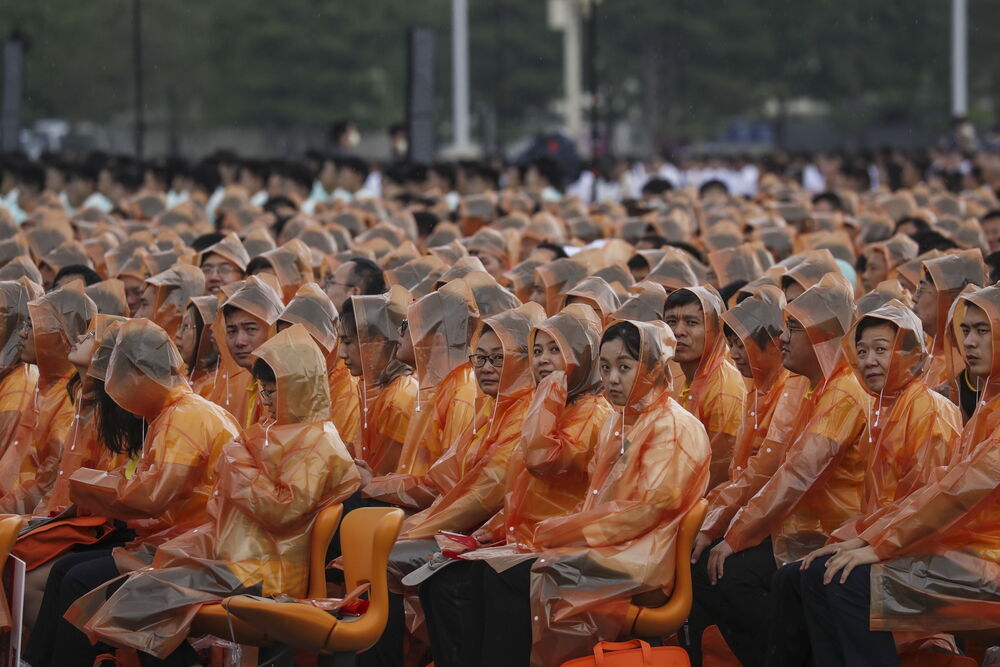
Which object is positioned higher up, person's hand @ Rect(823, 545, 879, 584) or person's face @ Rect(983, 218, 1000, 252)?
person's face @ Rect(983, 218, 1000, 252)

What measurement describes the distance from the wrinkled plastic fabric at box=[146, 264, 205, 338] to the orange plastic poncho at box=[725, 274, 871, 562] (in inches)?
144

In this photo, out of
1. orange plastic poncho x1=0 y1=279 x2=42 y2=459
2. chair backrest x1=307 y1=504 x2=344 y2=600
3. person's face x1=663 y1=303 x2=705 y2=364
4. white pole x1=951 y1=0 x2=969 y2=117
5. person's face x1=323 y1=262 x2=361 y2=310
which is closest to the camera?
chair backrest x1=307 y1=504 x2=344 y2=600

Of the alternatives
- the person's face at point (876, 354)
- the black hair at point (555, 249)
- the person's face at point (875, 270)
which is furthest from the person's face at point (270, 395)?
the person's face at point (875, 270)

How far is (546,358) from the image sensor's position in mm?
6020

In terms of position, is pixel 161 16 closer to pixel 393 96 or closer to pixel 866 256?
pixel 393 96

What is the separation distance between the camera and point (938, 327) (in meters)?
7.30

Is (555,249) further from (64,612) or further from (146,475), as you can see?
(64,612)

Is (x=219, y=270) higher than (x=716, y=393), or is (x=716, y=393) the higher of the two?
(x=219, y=270)

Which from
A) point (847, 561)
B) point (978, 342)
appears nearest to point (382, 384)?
point (847, 561)

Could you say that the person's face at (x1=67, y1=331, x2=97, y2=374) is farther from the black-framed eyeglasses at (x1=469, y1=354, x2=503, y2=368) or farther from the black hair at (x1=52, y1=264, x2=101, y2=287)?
the black hair at (x1=52, y1=264, x2=101, y2=287)

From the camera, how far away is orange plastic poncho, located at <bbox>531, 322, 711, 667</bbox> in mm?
5289

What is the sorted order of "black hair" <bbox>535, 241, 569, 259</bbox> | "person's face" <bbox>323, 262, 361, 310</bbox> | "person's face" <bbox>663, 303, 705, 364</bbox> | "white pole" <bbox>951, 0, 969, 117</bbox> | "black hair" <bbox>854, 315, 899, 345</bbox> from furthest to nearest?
"white pole" <bbox>951, 0, 969, 117</bbox>, "black hair" <bbox>535, 241, 569, 259</bbox>, "person's face" <bbox>323, 262, 361, 310</bbox>, "person's face" <bbox>663, 303, 705, 364</bbox>, "black hair" <bbox>854, 315, 899, 345</bbox>

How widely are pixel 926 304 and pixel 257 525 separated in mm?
3417

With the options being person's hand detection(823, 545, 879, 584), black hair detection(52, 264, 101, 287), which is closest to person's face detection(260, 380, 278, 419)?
person's hand detection(823, 545, 879, 584)
